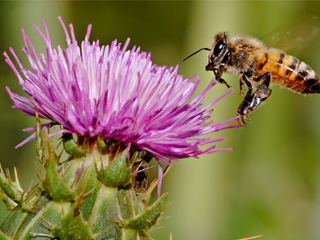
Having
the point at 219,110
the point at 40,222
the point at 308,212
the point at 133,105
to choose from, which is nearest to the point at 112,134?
the point at 133,105

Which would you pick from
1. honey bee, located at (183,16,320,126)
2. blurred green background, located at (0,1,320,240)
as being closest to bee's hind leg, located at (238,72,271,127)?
honey bee, located at (183,16,320,126)

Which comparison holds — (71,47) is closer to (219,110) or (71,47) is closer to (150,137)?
(150,137)

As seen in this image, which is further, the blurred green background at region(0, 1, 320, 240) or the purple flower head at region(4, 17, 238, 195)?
the blurred green background at region(0, 1, 320, 240)

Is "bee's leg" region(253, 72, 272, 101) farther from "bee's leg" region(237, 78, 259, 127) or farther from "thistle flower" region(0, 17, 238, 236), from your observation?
"thistle flower" region(0, 17, 238, 236)

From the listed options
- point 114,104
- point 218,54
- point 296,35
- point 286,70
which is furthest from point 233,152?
point 114,104

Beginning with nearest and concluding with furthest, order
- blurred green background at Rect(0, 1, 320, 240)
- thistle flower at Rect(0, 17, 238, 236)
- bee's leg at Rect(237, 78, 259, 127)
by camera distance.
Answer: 1. thistle flower at Rect(0, 17, 238, 236)
2. bee's leg at Rect(237, 78, 259, 127)
3. blurred green background at Rect(0, 1, 320, 240)

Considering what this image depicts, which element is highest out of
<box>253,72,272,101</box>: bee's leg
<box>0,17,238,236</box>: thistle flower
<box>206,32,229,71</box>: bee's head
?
<box>206,32,229,71</box>: bee's head
